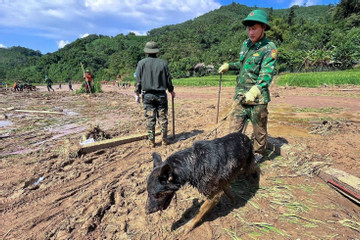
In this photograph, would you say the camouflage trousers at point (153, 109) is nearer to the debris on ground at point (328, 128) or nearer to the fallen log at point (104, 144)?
the fallen log at point (104, 144)

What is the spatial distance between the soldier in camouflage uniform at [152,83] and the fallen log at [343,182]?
3473 mm

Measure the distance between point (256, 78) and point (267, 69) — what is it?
0.30 m

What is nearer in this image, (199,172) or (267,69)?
(199,172)

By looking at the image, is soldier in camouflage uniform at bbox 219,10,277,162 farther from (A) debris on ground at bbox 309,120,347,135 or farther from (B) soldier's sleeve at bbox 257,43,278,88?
(A) debris on ground at bbox 309,120,347,135

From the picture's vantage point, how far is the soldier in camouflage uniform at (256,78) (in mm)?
2963

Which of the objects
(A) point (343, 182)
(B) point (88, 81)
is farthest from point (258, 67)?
(B) point (88, 81)

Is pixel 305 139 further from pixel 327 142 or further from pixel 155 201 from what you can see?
pixel 155 201

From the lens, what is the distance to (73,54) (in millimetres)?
79875

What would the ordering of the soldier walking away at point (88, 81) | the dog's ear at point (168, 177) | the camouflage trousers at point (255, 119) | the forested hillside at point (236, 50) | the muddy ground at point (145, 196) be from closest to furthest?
the dog's ear at point (168, 177) → the muddy ground at point (145, 196) → the camouflage trousers at point (255, 119) → the soldier walking away at point (88, 81) → the forested hillside at point (236, 50)

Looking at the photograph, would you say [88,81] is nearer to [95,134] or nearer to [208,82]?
[95,134]

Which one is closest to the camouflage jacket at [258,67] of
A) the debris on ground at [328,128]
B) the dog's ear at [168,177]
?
the dog's ear at [168,177]

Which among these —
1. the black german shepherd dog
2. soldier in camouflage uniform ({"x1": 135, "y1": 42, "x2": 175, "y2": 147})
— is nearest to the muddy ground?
the black german shepherd dog

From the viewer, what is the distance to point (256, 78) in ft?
10.7

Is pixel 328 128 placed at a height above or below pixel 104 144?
above
